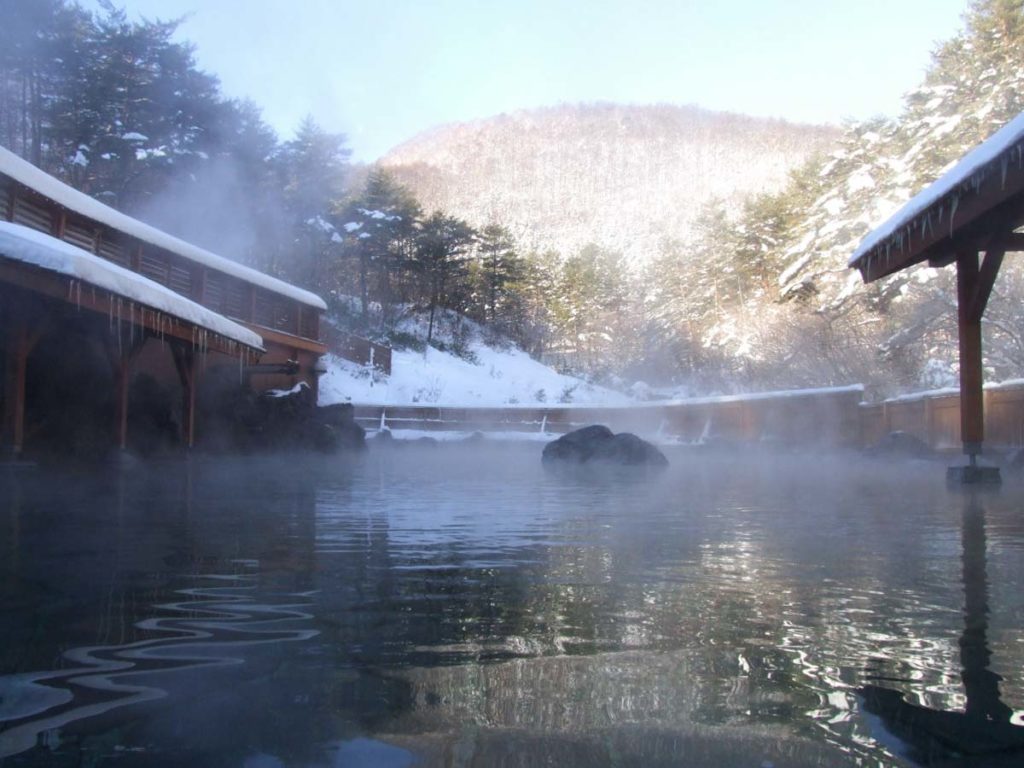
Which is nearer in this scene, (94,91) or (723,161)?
(94,91)

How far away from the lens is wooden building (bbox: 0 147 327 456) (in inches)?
303

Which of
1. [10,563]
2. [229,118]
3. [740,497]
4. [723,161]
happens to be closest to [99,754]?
[10,563]

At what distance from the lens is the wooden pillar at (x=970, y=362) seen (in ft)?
21.2

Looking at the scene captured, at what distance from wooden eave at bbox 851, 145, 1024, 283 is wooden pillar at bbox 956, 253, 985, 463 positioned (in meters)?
0.18

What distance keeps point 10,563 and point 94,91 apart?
27.1m

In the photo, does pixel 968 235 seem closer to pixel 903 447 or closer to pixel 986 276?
pixel 986 276

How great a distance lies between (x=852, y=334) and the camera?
72.0 ft

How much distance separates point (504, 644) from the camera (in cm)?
166

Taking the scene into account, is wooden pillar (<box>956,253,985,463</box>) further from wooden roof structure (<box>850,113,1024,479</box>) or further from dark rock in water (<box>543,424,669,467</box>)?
dark rock in water (<box>543,424,669,467</box>)

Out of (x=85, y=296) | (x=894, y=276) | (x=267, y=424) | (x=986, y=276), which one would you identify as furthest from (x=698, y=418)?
(x=85, y=296)

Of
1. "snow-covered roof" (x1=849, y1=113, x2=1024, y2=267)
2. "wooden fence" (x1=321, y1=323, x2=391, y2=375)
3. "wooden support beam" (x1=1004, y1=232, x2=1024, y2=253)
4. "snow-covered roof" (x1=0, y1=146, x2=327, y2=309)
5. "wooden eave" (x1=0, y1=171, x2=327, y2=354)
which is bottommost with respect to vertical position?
"wooden support beam" (x1=1004, y1=232, x2=1024, y2=253)

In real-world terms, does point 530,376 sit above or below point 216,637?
above

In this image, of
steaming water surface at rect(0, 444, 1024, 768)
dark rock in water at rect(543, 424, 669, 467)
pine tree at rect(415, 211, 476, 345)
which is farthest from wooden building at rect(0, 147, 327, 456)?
pine tree at rect(415, 211, 476, 345)

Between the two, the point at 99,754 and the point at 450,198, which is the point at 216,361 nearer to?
the point at 99,754
